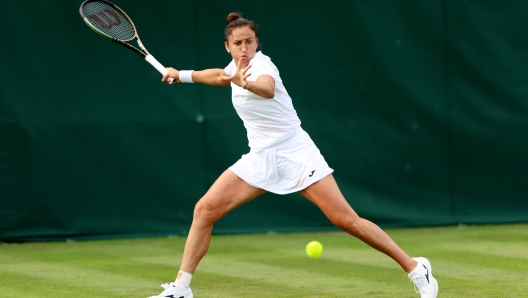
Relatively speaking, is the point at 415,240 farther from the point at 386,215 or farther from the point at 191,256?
the point at 191,256

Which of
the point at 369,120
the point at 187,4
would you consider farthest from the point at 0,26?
the point at 369,120

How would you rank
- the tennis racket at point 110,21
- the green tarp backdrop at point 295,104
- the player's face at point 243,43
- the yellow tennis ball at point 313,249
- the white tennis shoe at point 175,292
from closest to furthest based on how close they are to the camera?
the player's face at point 243,43 → the white tennis shoe at point 175,292 → the tennis racket at point 110,21 → the yellow tennis ball at point 313,249 → the green tarp backdrop at point 295,104

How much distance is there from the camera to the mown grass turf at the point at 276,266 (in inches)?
212

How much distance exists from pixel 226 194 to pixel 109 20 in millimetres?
1384

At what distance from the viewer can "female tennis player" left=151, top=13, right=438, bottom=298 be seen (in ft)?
15.6

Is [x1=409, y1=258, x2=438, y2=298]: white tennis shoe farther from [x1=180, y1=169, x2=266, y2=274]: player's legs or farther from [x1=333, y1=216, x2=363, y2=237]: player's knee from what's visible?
[x1=180, y1=169, x2=266, y2=274]: player's legs

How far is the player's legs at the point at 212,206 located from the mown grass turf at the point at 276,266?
450mm

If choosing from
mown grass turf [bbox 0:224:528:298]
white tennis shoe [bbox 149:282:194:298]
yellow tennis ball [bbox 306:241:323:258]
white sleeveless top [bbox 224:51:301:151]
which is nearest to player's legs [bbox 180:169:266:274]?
white tennis shoe [bbox 149:282:194:298]

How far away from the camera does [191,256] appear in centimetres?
486

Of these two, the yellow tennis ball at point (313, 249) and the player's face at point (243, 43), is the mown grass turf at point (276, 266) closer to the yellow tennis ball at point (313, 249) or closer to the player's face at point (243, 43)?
the yellow tennis ball at point (313, 249)

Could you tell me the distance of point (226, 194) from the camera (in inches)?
190

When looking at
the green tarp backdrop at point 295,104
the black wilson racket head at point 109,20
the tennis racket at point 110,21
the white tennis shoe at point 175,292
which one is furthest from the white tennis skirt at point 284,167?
the green tarp backdrop at point 295,104

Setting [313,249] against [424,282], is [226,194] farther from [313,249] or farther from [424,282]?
[313,249]

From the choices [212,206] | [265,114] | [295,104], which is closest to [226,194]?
[212,206]
